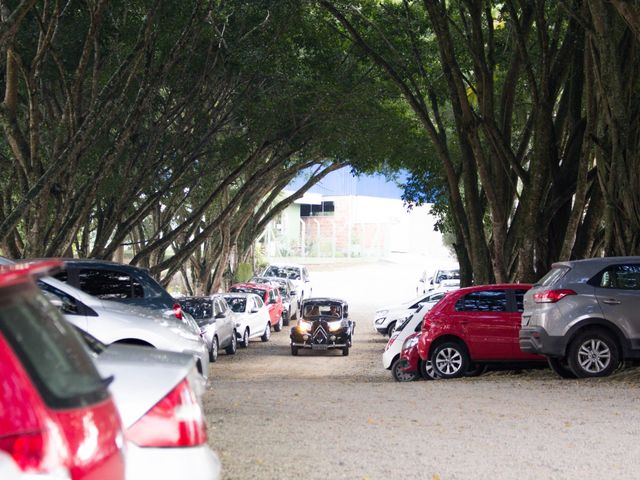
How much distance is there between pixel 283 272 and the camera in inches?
1887

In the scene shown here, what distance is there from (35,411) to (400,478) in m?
4.61

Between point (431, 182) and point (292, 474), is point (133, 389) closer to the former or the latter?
point (292, 474)

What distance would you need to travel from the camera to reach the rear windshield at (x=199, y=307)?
24.8 m

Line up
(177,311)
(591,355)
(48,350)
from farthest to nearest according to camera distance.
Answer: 1. (591,355)
2. (177,311)
3. (48,350)

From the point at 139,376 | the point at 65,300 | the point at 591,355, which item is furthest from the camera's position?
the point at 591,355

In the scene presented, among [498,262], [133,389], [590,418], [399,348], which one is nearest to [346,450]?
[590,418]

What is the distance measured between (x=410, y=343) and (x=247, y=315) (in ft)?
42.9

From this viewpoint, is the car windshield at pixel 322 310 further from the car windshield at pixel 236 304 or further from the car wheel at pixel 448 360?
the car wheel at pixel 448 360

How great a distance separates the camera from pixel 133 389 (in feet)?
13.3

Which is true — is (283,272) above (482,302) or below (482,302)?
above

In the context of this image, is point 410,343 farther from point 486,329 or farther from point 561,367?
point 561,367

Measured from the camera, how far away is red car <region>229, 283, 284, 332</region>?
35.1m

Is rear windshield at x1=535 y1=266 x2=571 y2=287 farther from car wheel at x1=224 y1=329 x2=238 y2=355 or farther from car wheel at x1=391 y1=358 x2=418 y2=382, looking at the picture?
car wheel at x1=224 y1=329 x2=238 y2=355

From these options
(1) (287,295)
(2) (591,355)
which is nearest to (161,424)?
(2) (591,355)
